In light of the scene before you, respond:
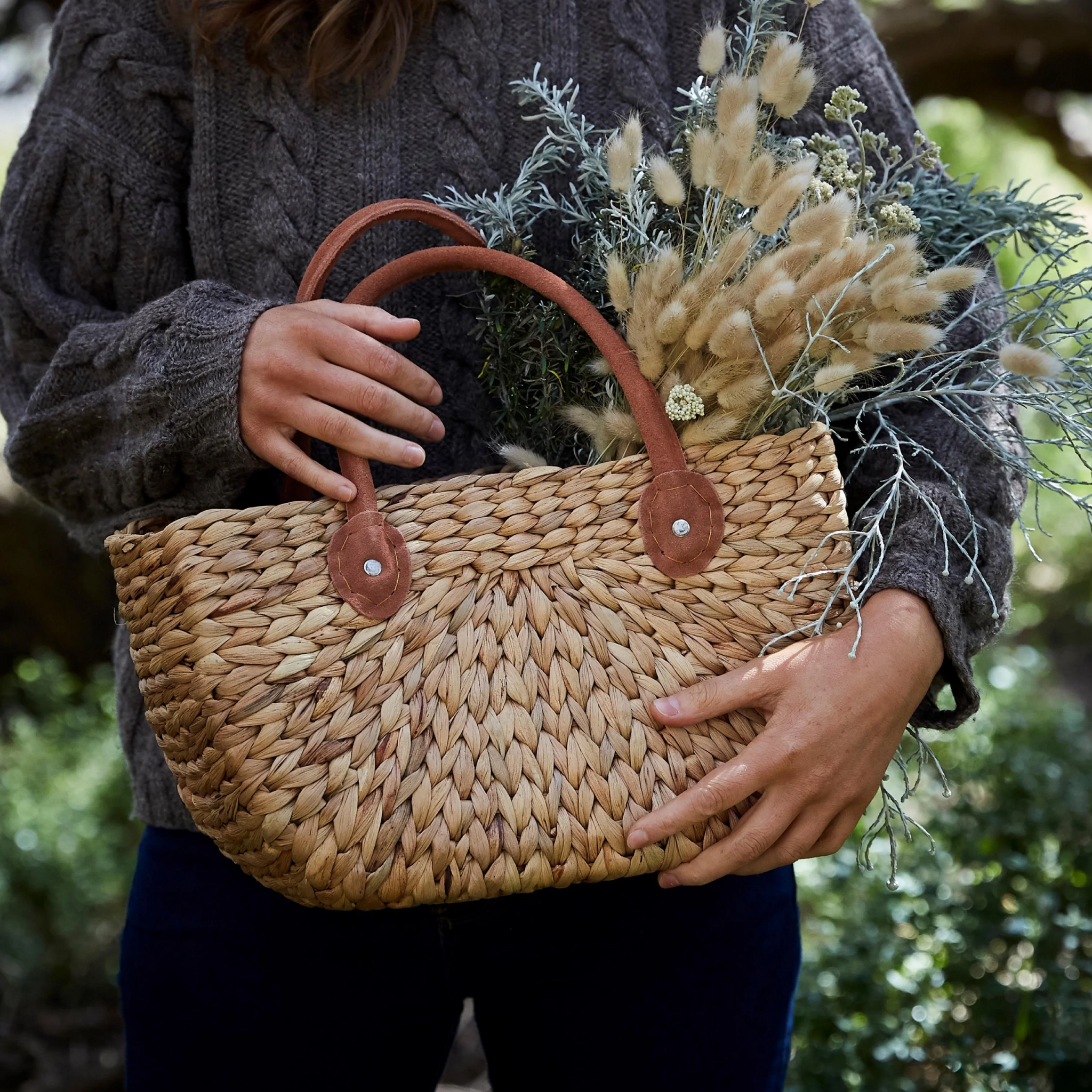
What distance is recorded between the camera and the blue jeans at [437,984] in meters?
1.14

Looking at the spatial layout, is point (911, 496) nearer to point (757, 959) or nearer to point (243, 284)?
point (757, 959)

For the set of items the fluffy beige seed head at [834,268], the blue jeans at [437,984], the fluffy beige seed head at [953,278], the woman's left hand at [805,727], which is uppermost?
the fluffy beige seed head at [834,268]

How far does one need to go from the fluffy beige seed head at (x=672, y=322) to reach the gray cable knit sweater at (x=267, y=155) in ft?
1.02

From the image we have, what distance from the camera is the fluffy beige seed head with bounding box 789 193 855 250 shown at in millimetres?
910

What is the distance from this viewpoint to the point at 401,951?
1.13 meters

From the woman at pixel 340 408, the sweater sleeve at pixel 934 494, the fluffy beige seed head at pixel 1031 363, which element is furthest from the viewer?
the woman at pixel 340 408

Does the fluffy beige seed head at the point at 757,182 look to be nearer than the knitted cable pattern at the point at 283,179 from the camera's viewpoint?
Yes

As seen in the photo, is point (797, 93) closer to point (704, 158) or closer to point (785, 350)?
point (704, 158)

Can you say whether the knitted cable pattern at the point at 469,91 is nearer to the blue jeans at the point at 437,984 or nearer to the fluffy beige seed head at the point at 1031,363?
the fluffy beige seed head at the point at 1031,363

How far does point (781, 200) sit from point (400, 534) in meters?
0.45

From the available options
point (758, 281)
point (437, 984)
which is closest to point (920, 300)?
point (758, 281)

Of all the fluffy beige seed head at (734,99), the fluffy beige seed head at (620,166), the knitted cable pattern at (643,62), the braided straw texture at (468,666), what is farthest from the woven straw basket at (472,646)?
the knitted cable pattern at (643,62)

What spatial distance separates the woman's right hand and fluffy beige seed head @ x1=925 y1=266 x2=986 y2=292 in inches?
18.3

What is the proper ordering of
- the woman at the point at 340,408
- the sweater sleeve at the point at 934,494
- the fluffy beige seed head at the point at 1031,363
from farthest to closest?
1. the woman at the point at 340,408
2. the sweater sleeve at the point at 934,494
3. the fluffy beige seed head at the point at 1031,363
